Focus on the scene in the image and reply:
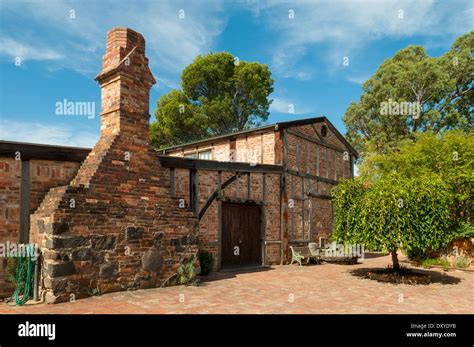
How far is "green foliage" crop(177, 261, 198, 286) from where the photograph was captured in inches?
350

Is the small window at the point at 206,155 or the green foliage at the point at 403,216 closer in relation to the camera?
the green foliage at the point at 403,216

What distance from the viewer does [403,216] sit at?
31.5 feet

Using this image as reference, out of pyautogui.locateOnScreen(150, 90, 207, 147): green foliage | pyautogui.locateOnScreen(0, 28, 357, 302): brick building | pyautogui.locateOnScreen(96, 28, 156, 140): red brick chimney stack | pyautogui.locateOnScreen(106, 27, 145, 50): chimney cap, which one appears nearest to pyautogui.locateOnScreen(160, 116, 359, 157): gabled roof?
pyautogui.locateOnScreen(0, 28, 357, 302): brick building

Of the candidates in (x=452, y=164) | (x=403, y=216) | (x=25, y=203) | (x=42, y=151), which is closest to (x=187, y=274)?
(x=25, y=203)

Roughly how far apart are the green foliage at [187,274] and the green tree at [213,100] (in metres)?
21.2

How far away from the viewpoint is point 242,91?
31344 mm

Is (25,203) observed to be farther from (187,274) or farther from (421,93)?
(421,93)

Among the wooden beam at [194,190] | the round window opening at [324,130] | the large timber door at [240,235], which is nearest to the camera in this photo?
the wooden beam at [194,190]

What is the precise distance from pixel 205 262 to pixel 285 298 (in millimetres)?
3513

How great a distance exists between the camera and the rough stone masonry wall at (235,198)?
37.2ft

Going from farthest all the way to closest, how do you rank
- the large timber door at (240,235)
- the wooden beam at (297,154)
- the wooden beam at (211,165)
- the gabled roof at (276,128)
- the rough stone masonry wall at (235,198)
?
the wooden beam at (297,154), the gabled roof at (276,128), the large timber door at (240,235), the rough stone masonry wall at (235,198), the wooden beam at (211,165)

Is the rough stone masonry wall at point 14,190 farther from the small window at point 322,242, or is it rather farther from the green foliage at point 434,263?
the green foliage at point 434,263

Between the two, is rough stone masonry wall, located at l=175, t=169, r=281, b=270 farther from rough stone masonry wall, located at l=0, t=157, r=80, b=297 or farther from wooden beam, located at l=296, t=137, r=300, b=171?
rough stone masonry wall, located at l=0, t=157, r=80, b=297

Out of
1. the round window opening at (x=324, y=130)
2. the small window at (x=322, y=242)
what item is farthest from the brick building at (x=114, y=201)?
the round window opening at (x=324, y=130)
